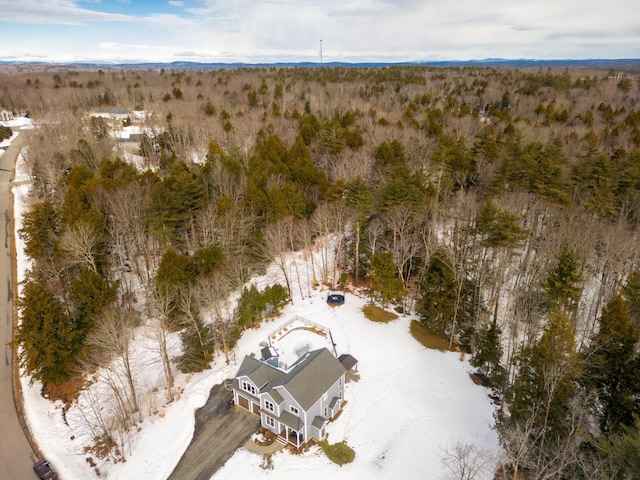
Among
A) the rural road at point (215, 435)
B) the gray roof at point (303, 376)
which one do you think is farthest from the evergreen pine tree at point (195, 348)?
the gray roof at point (303, 376)

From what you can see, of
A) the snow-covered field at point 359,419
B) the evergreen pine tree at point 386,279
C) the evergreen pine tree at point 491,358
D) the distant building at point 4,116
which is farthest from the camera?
the distant building at point 4,116

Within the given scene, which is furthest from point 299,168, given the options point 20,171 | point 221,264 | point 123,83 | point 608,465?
point 123,83

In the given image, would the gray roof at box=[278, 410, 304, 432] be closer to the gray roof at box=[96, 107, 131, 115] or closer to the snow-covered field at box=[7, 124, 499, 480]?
the snow-covered field at box=[7, 124, 499, 480]

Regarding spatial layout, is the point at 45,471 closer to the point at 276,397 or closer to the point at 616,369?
the point at 276,397

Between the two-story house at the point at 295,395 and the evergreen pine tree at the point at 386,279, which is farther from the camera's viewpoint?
the evergreen pine tree at the point at 386,279

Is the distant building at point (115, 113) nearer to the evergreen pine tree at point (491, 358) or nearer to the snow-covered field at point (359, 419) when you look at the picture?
the snow-covered field at point (359, 419)

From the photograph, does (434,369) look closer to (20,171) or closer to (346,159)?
(346,159)

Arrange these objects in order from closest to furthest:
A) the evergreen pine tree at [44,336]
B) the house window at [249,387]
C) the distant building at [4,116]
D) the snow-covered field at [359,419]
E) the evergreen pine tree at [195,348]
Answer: the snow-covered field at [359,419]
the house window at [249,387]
the evergreen pine tree at [44,336]
the evergreen pine tree at [195,348]
the distant building at [4,116]

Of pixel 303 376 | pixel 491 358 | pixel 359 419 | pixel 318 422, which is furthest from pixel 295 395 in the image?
pixel 491 358
